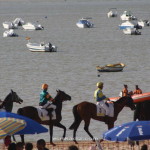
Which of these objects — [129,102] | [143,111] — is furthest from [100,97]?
[143,111]

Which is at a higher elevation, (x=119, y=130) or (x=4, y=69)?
(x=4, y=69)

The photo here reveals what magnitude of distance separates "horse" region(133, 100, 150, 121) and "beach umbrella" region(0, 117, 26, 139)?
8196 mm

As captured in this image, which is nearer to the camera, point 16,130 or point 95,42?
point 16,130

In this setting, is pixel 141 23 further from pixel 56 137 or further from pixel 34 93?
pixel 56 137

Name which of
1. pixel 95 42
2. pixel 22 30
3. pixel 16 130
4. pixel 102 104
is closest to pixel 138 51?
pixel 95 42

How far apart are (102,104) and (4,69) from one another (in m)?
51.1

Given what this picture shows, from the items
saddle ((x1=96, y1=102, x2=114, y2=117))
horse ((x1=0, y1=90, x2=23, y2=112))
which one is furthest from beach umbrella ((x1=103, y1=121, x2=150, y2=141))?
horse ((x1=0, y1=90, x2=23, y2=112))

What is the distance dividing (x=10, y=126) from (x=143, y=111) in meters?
8.88

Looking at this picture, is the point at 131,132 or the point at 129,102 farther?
the point at 129,102

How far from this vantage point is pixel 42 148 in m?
20.0

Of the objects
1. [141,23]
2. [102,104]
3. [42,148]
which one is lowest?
[42,148]

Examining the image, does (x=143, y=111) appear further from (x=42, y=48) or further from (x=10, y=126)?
(x=42, y=48)

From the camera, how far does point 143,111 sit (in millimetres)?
29672

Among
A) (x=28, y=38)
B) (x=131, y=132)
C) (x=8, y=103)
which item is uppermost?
(x=28, y=38)
